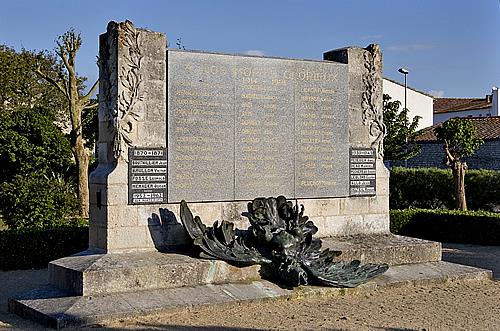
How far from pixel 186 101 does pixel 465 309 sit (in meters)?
4.02

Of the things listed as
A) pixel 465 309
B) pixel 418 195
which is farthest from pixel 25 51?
pixel 465 309

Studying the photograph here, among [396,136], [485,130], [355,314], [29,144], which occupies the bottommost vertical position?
[355,314]

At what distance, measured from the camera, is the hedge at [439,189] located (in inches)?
830

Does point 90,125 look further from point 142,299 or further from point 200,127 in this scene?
point 142,299

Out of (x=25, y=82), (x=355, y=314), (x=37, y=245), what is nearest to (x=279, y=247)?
(x=355, y=314)

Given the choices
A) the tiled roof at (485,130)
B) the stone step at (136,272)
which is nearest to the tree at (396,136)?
the tiled roof at (485,130)

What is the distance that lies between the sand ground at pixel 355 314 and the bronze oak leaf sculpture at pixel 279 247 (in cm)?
28

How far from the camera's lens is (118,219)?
817 centimetres

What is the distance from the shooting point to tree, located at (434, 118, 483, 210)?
59.4 ft

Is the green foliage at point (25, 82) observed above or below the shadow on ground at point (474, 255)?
above

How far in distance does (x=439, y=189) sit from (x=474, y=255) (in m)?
8.69

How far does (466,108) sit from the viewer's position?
54750mm

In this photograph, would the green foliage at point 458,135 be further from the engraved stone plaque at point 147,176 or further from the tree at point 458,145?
the engraved stone plaque at point 147,176

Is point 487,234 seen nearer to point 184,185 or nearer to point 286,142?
point 286,142
